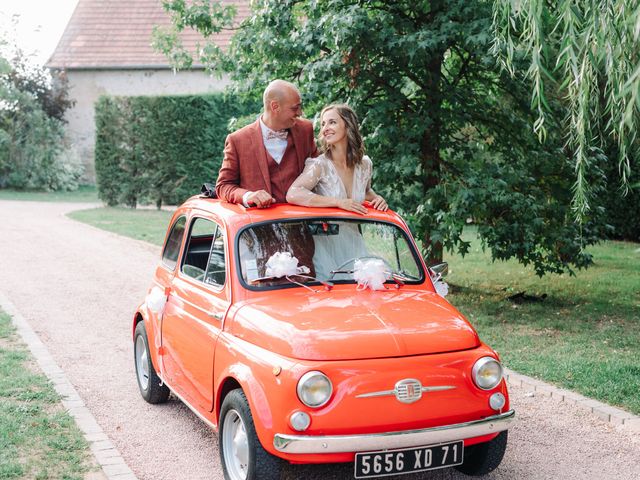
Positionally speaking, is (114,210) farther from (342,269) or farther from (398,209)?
(342,269)

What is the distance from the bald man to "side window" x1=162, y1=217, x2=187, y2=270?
56 cm

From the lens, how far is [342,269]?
205 inches

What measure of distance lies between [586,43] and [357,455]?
10.00ft

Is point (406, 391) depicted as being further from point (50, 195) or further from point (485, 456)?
point (50, 195)

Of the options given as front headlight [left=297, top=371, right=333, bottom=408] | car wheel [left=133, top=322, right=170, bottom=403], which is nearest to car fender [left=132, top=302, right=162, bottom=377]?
car wheel [left=133, top=322, right=170, bottom=403]

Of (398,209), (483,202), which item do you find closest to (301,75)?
(398,209)

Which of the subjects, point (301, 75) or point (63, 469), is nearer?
point (63, 469)

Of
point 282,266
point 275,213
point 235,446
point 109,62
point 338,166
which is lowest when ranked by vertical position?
point 235,446

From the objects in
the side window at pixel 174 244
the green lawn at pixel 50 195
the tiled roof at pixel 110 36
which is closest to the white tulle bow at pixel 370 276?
the side window at pixel 174 244

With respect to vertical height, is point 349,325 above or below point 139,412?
above

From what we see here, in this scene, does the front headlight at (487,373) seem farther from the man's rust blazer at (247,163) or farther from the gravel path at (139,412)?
the man's rust blazer at (247,163)

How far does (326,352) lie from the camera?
13.9 feet

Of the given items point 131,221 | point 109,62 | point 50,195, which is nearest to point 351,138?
point 131,221

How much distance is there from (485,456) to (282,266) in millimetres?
1683
